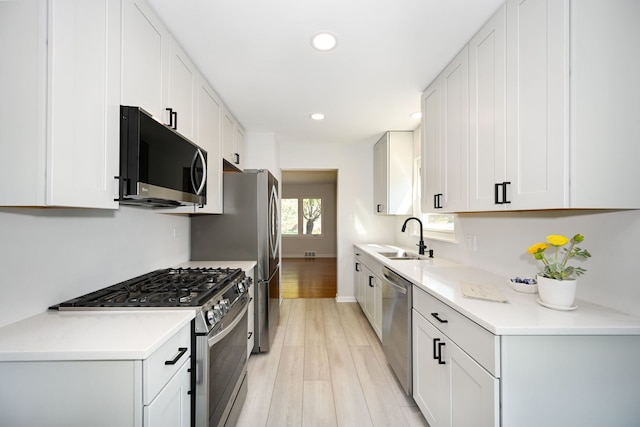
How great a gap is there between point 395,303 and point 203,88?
2.25 meters

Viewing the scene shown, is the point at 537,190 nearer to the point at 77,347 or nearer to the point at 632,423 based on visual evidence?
the point at 632,423

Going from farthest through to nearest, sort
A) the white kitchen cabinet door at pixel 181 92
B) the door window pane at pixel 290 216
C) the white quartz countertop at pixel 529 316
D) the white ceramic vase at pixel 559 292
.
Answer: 1. the door window pane at pixel 290 216
2. the white kitchen cabinet door at pixel 181 92
3. the white ceramic vase at pixel 559 292
4. the white quartz countertop at pixel 529 316

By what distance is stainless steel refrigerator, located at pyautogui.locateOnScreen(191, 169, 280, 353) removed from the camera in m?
2.71

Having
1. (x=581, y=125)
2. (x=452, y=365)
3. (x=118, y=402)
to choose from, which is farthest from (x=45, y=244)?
(x=581, y=125)

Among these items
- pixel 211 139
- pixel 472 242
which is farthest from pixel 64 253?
pixel 472 242

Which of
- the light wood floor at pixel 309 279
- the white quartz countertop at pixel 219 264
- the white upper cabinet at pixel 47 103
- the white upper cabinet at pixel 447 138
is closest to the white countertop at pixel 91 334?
the white upper cabinet at pixel 47 103

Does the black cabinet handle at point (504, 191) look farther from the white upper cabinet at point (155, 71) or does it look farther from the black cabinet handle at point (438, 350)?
the white upper cabinet at point (155, 71)

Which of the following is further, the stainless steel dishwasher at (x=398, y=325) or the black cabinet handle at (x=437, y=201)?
the black cabinet handle at (x=437, y=201)

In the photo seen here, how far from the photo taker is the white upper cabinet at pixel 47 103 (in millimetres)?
905

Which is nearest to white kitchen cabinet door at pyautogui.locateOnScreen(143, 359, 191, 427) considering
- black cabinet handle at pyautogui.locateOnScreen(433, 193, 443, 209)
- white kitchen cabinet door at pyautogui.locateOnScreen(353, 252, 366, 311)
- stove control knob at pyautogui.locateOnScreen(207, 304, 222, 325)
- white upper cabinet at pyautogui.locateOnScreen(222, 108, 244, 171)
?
stove control knob at pyautogui.locateOnScreen(207, 304, 222, 325)

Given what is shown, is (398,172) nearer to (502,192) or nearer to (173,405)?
(502,192)

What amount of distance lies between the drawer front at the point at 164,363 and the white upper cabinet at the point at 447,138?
176 centimetres

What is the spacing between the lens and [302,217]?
31.0 ft

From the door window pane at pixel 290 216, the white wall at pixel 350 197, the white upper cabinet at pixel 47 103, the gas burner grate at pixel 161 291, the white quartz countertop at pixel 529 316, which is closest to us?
the white upper cabinet at pixel 47 103
